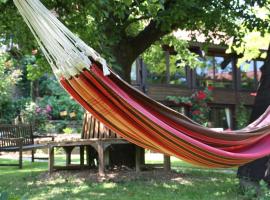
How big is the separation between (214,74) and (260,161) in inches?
659

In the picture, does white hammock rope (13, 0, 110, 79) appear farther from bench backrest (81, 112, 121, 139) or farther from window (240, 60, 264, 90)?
window (240, 60, 264, 90)

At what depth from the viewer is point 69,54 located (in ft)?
11.3

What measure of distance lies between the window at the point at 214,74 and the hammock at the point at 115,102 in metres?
18.8

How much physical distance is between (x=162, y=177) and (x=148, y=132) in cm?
478

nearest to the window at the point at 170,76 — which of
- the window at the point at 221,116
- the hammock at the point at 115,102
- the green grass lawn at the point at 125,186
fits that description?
the window at the point at 221,116

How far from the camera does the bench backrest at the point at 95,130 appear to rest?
8688 millimetres

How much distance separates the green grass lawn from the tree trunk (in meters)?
0.26

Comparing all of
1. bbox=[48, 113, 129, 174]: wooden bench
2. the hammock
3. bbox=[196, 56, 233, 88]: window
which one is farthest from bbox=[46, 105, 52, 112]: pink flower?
the hammock

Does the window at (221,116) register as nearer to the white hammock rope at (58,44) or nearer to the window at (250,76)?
the window at (250,76)

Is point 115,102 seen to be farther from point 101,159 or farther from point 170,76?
point 170,76

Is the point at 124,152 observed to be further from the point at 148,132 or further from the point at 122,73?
the point at 148,132

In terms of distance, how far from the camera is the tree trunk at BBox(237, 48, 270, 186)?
7.06 m

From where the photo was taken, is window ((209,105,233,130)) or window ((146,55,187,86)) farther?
window ((209,105,233,130))

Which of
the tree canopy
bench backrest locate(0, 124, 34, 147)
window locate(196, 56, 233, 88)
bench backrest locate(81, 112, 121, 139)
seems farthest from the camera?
window locate(196, 56, 233, 88)
